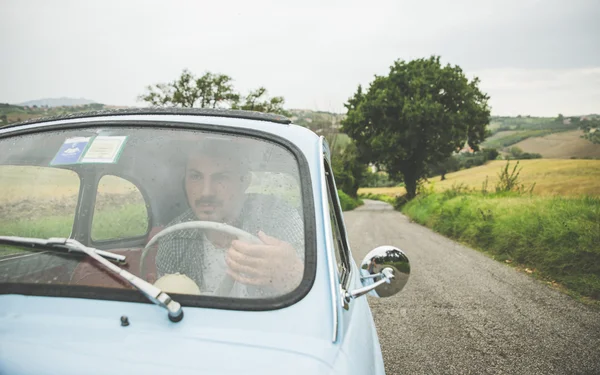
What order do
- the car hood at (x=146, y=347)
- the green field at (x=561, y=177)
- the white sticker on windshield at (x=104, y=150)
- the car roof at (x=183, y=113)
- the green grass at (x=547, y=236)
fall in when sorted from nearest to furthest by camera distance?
the car hood at (x=146, y=347)
the white sticker on windshield at (x=104, y=150)
the car roof at (x=183, y=113)
the green grass at (x=547, y=236)
the green field at (x=561, y=177)

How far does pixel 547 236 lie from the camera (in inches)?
281

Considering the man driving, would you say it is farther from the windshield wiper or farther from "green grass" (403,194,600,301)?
"green grass" (403,194,600,301)

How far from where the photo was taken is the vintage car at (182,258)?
34.8 inches

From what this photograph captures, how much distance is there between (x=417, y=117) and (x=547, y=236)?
81.1ft

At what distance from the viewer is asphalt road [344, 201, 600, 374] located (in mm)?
3324

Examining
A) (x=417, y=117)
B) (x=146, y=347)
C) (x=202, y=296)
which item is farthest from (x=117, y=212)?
(x=417, y=117)

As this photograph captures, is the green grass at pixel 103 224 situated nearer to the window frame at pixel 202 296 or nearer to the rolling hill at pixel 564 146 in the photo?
the window frame at pixel 202 296

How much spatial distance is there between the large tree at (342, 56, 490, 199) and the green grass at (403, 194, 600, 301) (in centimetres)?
2110

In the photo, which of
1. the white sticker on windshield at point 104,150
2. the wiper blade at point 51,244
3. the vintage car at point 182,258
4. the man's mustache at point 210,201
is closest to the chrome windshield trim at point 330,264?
the vintage car at point 182,258

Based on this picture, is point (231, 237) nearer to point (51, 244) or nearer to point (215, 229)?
point (215, 229)

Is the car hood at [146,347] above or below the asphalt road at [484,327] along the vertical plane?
above

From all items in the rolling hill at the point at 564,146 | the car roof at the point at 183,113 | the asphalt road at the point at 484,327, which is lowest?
the asphalt road at the point at 484,327

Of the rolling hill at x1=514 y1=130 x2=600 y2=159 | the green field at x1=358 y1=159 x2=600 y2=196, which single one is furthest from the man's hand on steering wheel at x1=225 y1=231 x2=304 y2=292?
the rolling hill at x1=514 y1=130 x2=600 y2=159

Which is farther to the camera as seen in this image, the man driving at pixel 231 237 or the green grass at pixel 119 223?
the green grass at pixel 119 223
